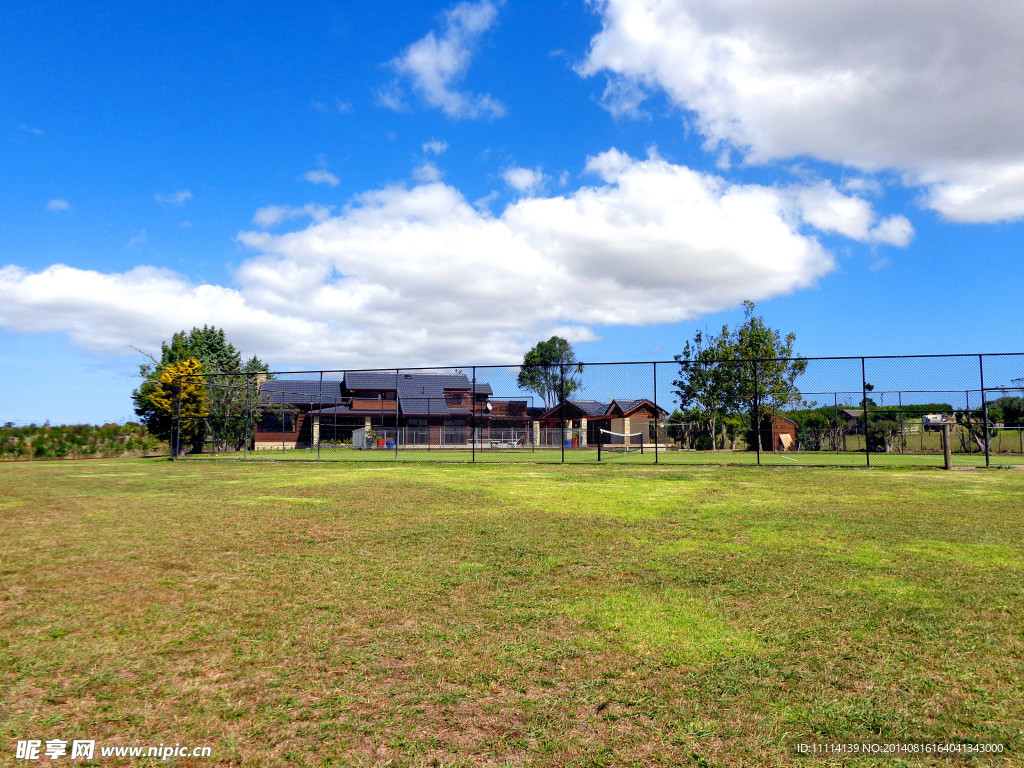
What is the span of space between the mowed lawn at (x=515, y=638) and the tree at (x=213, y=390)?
20.7 meters

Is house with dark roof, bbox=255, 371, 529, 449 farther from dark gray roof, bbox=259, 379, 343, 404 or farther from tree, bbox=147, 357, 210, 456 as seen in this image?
tree, bbox=147, 357, 210, 456

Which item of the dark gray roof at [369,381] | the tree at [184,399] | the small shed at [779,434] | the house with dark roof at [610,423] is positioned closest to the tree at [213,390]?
the tree at [184,399]

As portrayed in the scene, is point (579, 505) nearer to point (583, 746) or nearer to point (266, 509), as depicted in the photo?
point (266, 509)

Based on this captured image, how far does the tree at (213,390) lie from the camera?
91.1 feet

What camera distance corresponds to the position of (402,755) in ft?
7.98

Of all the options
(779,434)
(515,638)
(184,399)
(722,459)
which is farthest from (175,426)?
(779,434)

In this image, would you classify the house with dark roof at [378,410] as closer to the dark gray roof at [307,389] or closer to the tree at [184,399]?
the dark gray roof at [307,389]

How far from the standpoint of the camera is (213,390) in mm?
25344

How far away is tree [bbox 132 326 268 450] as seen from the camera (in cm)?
2777

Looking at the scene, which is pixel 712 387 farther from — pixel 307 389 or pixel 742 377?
pixel 307 389

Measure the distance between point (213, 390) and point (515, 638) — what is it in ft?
82.0

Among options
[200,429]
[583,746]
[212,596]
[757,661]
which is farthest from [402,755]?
[200,429]

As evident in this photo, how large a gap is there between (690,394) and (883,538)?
33216 millimetres

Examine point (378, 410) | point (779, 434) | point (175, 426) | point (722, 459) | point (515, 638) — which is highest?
point (378, 410)
